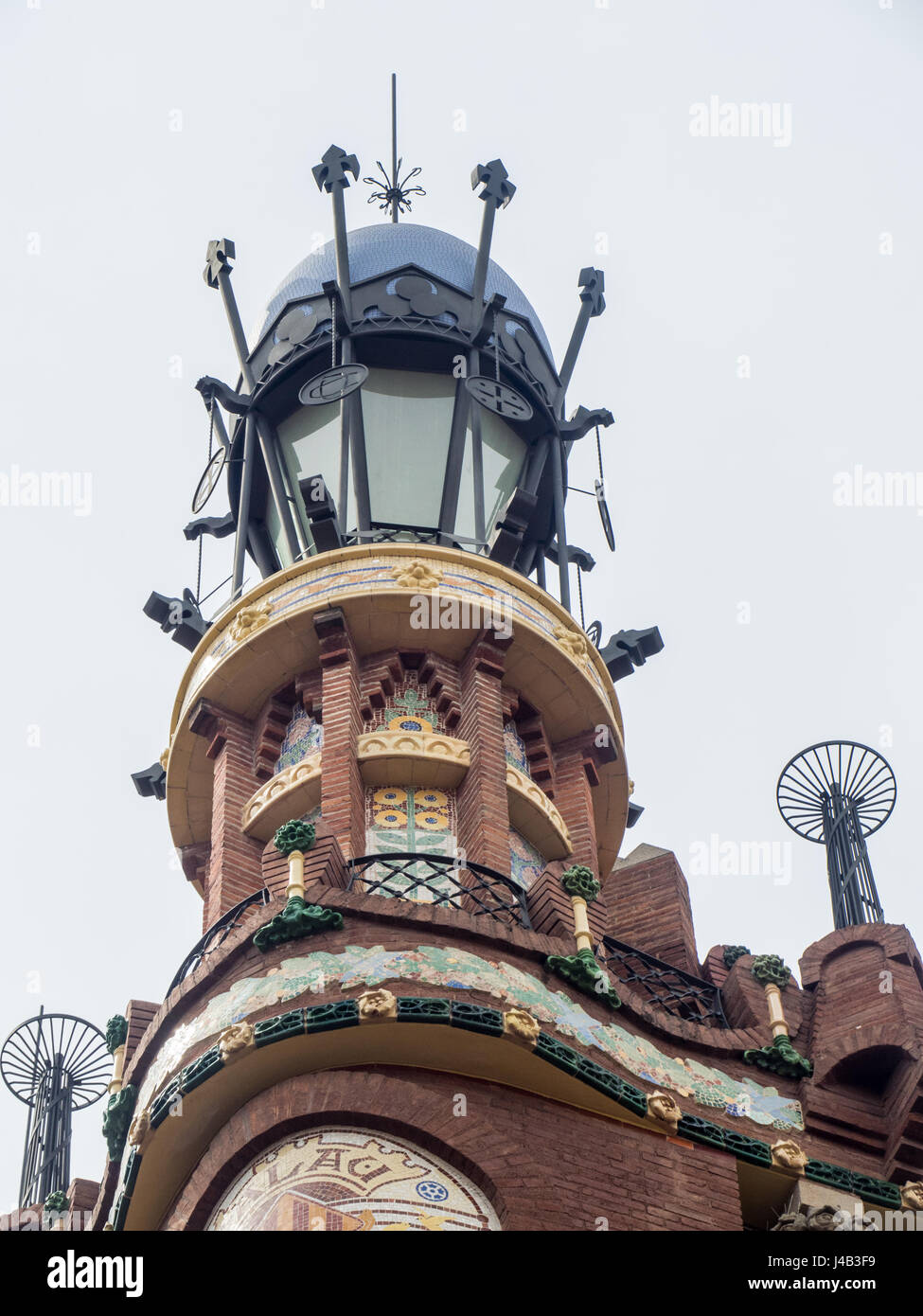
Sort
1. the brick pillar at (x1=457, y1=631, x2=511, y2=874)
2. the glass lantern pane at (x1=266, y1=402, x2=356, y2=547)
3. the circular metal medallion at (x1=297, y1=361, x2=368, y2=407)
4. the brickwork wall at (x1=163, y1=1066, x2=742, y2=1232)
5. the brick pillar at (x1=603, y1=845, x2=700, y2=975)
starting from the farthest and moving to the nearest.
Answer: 1. the glass lantern pane at (x1=266, y1=402, x2=356, y2=547)
2. the circular metal medallion at (x1=297, y1=361, x2=368, y2=407)
3. the brick pillar at (x1=603, y1=845, x2=700, y2=975)
4. the brick pillar at (x1=457, y1=631, x2=511, y2=874)
5. the brickwork wall at (x1=163, y1=1066, x2=742, y2=1232)

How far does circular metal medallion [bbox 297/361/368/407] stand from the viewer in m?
23.0

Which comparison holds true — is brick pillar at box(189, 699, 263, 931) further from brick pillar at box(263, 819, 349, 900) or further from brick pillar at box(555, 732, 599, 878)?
brick pillar at box(555, 732, 599, 878)

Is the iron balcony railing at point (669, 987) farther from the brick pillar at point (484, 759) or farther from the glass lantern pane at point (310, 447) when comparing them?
the glass lantern pane at point (310, 447)

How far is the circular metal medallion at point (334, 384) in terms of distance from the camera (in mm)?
22969

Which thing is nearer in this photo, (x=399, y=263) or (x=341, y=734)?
(x=341, y=734)

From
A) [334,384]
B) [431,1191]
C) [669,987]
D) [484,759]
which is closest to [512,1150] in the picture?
[431,1191]

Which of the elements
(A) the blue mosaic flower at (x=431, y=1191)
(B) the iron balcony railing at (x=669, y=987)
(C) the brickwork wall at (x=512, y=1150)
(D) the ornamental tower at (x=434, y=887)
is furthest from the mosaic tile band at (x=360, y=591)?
(A) the blue mosaic flower at (x=431, y=1191)

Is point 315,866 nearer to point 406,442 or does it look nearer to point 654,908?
point 654,908

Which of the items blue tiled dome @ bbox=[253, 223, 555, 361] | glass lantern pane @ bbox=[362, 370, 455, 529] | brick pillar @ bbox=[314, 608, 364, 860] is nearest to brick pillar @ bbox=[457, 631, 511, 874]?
brick pillar @ bbox=[314, 608, 364, 860]

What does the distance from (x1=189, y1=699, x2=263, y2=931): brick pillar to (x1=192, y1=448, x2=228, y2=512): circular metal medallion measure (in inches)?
172

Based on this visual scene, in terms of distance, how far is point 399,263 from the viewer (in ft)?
83.5

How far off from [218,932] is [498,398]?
8.17 metres
